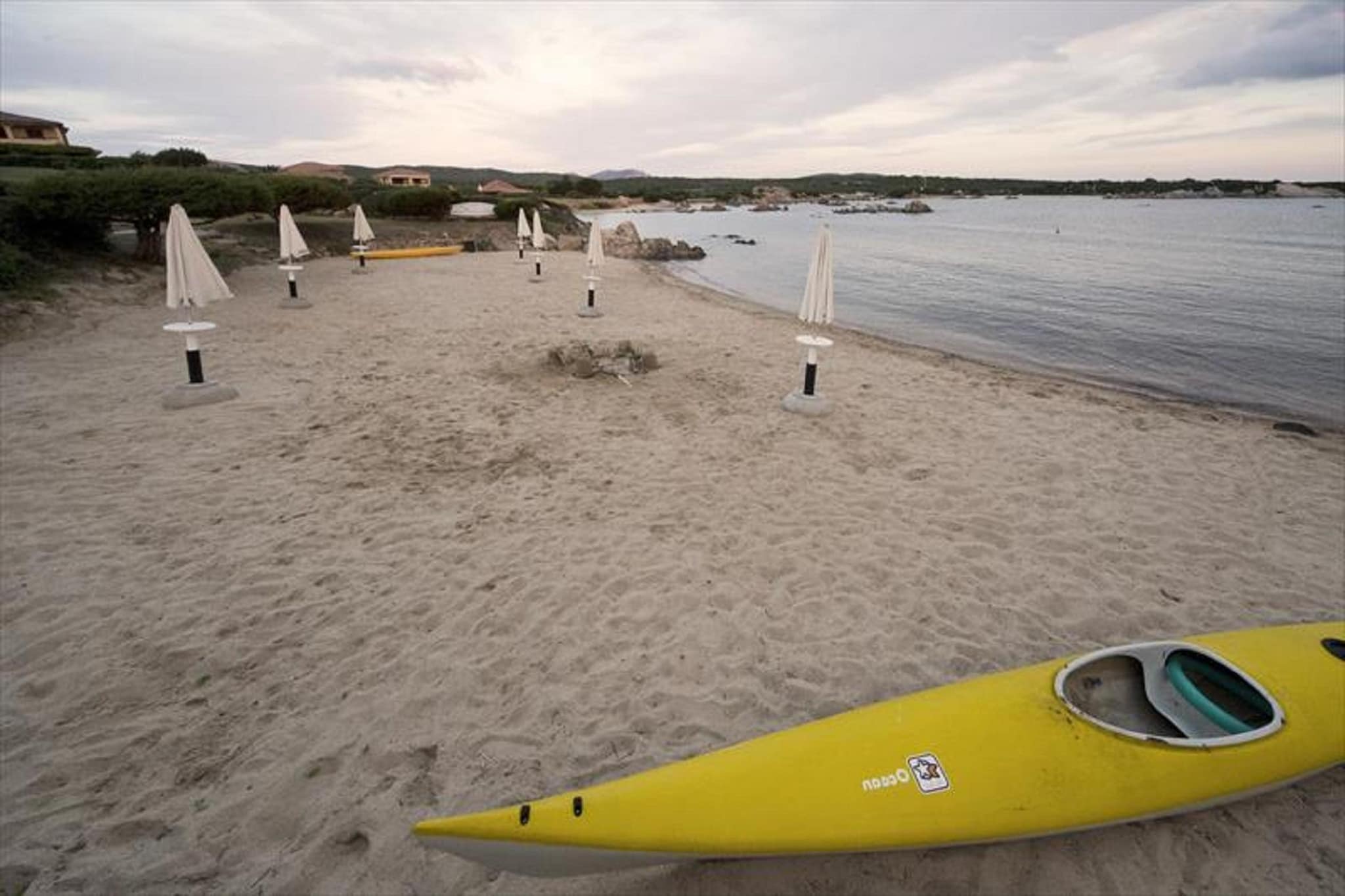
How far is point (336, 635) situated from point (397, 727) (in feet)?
3.39

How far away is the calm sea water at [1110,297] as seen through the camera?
13.6m

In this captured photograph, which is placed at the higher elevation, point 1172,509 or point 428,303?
point 428,303

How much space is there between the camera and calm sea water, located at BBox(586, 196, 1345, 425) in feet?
44.6

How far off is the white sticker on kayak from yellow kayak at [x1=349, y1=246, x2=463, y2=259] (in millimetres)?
23753

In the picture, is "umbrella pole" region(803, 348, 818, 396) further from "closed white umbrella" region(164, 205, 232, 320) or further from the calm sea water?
the calm sea water

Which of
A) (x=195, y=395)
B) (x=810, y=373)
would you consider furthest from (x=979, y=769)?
(x=195, y=395)

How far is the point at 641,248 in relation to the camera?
110 ft

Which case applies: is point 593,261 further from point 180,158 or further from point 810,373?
point 180,158

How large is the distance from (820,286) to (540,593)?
5437 mm

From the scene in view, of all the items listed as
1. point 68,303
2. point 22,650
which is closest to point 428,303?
point 68,303

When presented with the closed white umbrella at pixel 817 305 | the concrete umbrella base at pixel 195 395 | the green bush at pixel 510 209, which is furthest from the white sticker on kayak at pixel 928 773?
the green bush at pixel 510 209

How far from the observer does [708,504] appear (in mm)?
6012

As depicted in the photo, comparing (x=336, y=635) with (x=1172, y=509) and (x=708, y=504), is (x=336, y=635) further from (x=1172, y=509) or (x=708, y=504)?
(x=1172, y=509)

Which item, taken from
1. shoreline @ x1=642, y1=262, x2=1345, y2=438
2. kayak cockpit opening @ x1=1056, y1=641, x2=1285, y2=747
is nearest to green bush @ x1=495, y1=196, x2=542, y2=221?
shoreline @ x1=642, y1=262, x2=1345, y2=438
